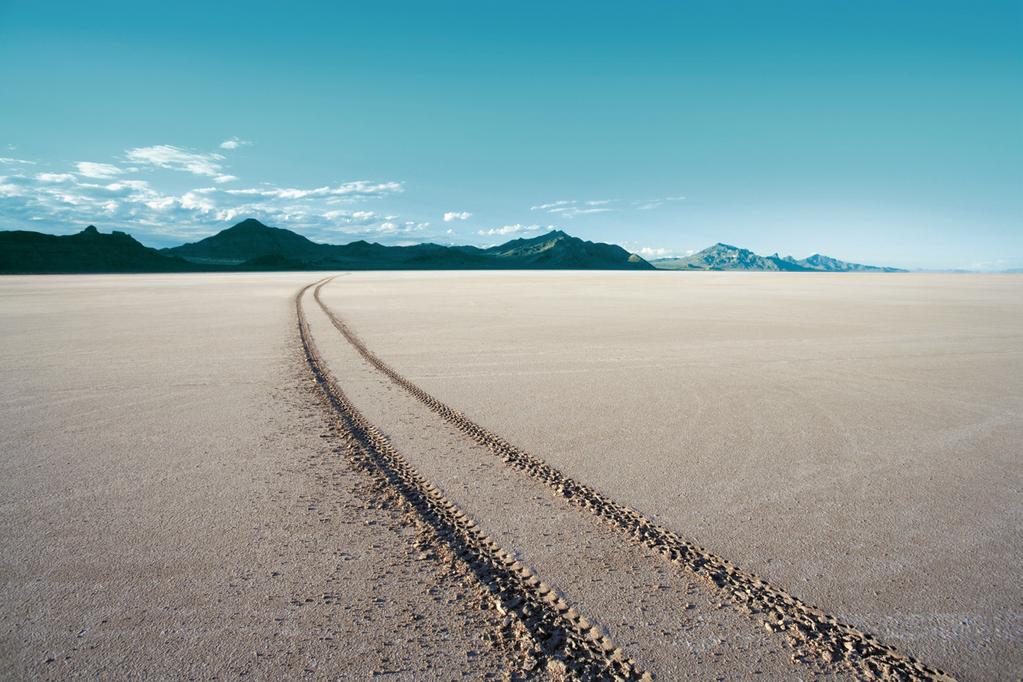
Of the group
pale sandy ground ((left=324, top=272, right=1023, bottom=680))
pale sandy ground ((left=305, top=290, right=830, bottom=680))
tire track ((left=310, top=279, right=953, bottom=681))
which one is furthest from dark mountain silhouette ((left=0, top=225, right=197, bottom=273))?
tire track ((left=310, top=279, right=953, bottom=681))

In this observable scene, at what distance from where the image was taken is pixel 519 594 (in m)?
3.10

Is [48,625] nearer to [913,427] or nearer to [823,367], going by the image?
[913,427]

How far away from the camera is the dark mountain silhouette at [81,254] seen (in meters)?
122

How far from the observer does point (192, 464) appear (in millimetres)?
5109

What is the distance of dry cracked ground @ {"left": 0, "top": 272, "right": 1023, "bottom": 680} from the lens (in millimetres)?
2719

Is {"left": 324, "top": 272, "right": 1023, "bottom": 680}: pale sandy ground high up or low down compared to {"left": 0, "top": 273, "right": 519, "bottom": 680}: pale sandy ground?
up

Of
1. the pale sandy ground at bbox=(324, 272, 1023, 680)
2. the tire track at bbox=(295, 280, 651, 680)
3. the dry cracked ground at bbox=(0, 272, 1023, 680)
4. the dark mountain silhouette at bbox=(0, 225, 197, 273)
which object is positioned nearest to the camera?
the tire track at bbox=(295, 280, 651, 680)

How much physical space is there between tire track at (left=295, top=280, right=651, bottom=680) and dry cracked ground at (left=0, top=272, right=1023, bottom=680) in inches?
0.5

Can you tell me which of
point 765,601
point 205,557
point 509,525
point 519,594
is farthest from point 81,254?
point 765,601

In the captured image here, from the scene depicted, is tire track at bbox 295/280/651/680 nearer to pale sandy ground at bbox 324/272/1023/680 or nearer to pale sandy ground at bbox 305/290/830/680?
pale sandy ground at bbox 305/290/830/680

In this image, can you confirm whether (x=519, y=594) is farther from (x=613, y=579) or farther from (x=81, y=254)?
(x=81, y=254)

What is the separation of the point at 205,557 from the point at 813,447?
5132 mm

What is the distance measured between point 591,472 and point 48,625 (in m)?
3.55

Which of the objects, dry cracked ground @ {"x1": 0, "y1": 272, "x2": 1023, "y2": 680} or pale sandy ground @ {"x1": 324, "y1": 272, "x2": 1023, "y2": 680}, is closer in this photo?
dry cracked ground @ {"x1": 0, "y1": 272, "x2": 1023, "y2": 680}
